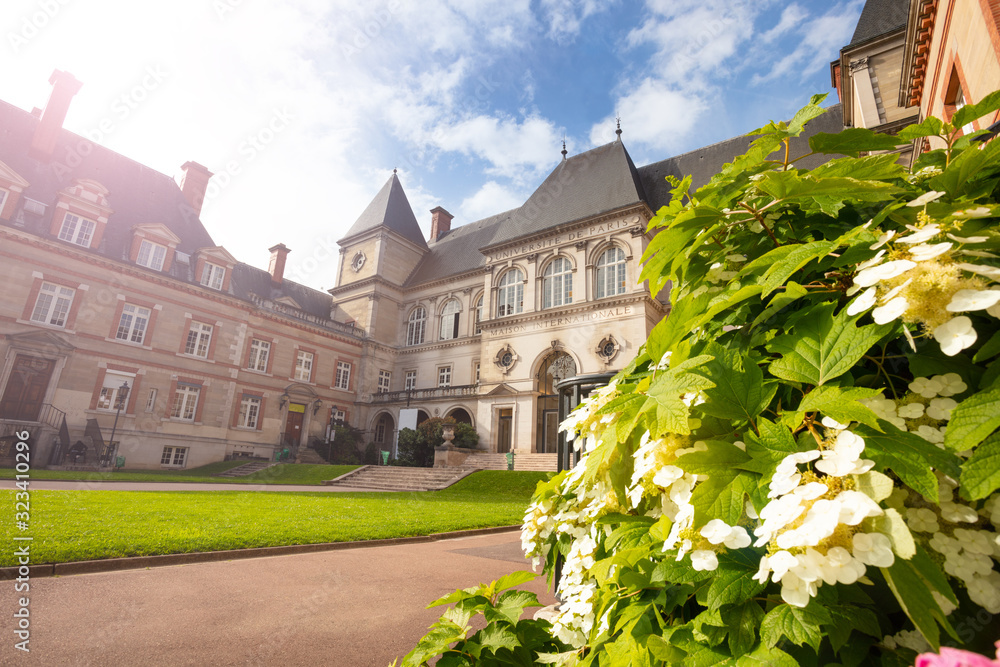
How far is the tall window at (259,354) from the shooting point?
28022mm

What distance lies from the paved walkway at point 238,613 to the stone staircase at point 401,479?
1418 centimetres

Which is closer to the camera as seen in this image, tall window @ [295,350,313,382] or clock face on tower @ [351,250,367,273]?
tall window @ [295,350,313,382]

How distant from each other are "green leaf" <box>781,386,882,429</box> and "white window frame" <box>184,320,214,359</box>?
29.9 meters

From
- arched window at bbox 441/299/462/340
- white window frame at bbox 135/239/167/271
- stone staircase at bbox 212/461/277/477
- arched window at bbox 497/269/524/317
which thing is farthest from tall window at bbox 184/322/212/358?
arched window at bbox 497/269/524/317

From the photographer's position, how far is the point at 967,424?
674 millimetres

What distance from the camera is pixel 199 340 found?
25844 millimetres

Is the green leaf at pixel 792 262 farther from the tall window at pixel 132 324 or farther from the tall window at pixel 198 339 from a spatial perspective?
the tall window at pixel 198 339

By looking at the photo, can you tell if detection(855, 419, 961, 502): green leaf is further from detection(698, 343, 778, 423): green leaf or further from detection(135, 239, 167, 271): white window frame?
detection(135, 239, 167, 271): white window frame

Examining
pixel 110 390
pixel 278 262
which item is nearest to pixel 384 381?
pixel 278 262

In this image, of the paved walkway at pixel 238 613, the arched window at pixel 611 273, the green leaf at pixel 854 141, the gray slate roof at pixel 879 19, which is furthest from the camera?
the arched window at pixel 611 273

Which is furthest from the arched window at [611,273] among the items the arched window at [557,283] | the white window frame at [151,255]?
the white window frame at [151,255]

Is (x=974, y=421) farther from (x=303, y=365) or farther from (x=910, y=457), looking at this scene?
(x=303, y=365)

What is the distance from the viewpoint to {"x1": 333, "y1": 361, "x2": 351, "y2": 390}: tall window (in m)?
32.2

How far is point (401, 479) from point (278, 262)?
72.5 ft
